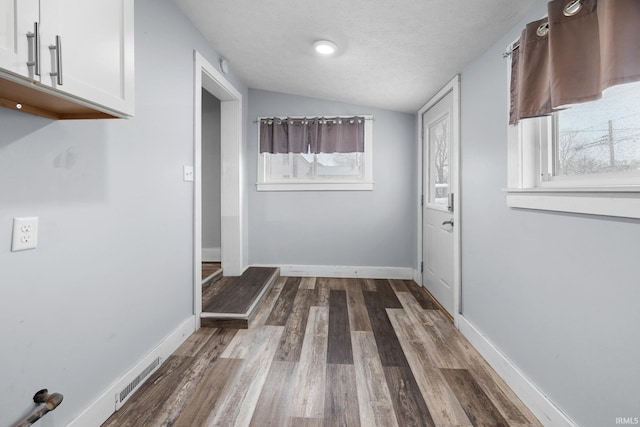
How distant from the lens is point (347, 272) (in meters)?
4.02

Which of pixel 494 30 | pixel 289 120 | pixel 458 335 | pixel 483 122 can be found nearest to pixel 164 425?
pixel 458 335

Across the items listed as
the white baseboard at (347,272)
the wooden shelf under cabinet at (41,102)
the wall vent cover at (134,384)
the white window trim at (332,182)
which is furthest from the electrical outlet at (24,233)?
the white baseboard at (347,272)

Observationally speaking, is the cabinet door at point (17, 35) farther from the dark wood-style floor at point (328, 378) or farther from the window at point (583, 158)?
the window at point (583, 158)

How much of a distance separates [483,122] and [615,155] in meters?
0.98

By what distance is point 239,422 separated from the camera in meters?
1.48

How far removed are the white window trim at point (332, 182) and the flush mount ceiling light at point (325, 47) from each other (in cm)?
136

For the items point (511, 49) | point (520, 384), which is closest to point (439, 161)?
point (511, 49)

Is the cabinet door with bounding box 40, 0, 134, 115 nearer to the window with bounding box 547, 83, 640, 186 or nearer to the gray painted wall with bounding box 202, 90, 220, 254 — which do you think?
the window with bounding box 547, 83, 640, 186

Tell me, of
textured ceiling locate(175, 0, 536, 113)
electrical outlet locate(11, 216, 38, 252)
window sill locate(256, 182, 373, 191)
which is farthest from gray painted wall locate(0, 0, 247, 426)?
window sill locate(256, 182, 373, 191)

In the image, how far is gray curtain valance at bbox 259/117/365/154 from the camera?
3852 millimetres

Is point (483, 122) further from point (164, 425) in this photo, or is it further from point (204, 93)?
point (204, 93)

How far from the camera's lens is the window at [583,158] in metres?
1.19

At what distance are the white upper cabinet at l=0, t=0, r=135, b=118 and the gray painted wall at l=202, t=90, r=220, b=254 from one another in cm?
337

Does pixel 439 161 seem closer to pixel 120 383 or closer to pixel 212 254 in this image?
pixel 120 383
